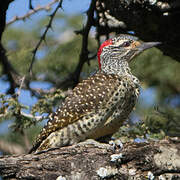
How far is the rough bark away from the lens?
3822 mm

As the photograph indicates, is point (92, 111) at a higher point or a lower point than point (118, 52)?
lower

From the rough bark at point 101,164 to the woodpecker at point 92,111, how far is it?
24.4 inches

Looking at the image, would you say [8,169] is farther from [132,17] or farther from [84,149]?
[132,17]

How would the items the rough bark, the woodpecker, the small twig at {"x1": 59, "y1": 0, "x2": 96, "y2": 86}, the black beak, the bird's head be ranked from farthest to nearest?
1. the bird's head
2. the small twig at {"x1": 59, "y1": 0, "x2": 96, "y2": 86}
3. the black beak
4. the woodpecker
5. the rough bark

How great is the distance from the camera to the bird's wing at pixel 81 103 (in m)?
4.66

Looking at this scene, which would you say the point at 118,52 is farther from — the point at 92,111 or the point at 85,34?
the point at 92,111

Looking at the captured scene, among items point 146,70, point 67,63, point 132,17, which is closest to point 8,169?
point 132,17

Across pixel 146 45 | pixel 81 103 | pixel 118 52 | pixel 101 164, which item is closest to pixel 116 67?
pixel 118 52

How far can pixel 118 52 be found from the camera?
5426 mm

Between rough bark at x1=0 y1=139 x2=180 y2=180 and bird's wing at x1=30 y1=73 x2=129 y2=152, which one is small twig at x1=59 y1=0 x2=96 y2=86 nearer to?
bird's wing at x1=30 y1=73 x2=129 y2=152

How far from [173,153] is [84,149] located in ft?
2.60

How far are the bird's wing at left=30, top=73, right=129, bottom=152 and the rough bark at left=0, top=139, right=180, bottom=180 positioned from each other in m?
0.72

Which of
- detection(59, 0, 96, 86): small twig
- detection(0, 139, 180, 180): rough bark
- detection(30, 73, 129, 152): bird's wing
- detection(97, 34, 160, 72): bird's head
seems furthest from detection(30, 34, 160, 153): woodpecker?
detection(0, 139, 180, 180): rough bark

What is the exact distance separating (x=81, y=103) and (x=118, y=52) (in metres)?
1.00
